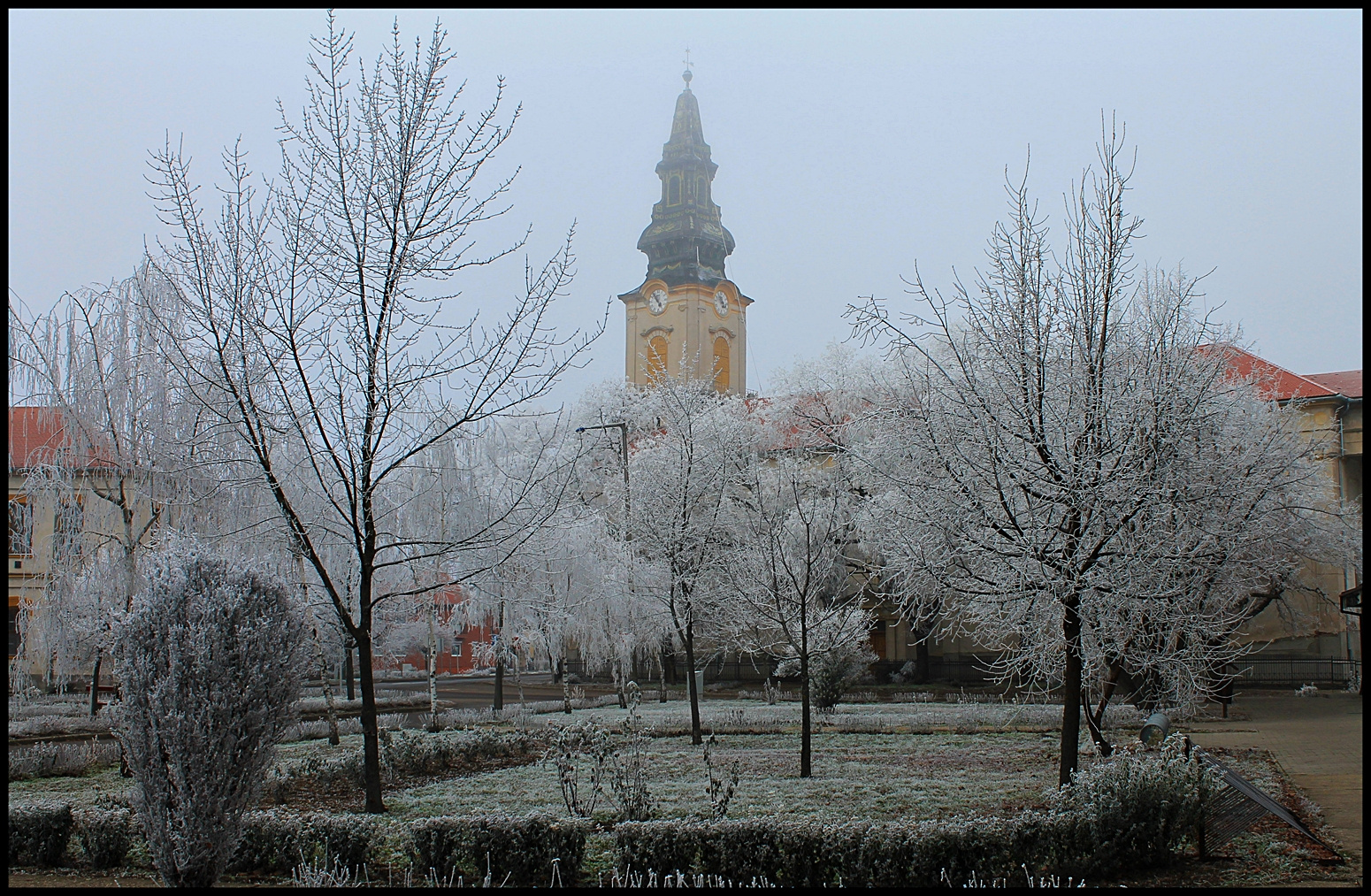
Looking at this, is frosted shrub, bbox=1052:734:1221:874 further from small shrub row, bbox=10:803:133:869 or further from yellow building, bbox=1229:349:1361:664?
yellow building, bbox=1229:349:1361:664

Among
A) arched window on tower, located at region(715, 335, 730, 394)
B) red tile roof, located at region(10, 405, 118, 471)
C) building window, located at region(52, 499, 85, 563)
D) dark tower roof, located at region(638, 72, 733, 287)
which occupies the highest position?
dark tower roof, located at region(638, 72, 733, 287)

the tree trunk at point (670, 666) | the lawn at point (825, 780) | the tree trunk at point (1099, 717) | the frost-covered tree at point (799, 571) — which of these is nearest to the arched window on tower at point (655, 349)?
the frost-covered tree at point (799, 571)

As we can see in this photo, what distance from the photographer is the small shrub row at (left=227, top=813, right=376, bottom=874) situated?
6.51 m

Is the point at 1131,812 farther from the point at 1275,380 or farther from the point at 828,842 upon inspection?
the point at 1275,380

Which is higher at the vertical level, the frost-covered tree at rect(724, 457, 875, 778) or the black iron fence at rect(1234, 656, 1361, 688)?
the frost-covered tree at rect(724, 457, 875, 778)

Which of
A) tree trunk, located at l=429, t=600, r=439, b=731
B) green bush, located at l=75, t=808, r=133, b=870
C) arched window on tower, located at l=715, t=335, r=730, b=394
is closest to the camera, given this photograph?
green bush, located at l=75, t=808, r=133, b=870

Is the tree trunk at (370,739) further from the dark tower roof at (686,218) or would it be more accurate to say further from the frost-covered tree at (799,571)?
the dark tower roof at (686,218)

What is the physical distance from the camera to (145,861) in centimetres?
700

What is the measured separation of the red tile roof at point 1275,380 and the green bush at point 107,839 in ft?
70.9

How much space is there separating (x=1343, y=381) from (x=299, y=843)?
34.0 m

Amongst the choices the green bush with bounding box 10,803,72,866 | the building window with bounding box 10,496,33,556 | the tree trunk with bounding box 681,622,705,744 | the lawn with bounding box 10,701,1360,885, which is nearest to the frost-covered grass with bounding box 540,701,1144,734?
the lawn with bounding box 10,701,1360,885

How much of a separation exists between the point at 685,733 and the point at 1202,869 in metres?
10.2

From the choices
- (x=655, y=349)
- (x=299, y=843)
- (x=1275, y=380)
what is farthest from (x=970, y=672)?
(x=299, y=843)

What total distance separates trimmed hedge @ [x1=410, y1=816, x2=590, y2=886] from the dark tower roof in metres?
47.7
